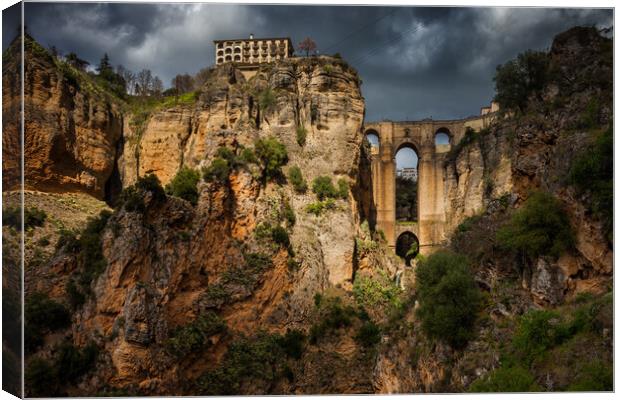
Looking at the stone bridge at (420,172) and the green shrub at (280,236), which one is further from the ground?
the stone bridge at (420,172)

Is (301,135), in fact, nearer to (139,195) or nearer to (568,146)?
(139,195)

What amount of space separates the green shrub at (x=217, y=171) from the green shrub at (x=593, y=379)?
1364 cm

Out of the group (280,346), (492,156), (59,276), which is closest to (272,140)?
(280,346)

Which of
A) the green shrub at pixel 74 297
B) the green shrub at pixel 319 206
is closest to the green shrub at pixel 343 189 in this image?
the green shrub at pixel 319 206

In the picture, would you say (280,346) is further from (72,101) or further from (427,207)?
(427,207)

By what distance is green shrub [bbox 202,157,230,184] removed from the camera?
2005 centimetres

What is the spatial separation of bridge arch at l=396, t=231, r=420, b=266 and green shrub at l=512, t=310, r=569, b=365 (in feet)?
75.5

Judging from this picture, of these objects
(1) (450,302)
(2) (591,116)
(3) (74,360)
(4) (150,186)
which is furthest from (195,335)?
(2) (591,116)

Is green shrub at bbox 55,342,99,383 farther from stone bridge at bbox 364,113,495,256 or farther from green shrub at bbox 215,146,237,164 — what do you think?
stone bridge at bbox 364,113,495,256

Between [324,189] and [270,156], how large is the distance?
244 centimetres

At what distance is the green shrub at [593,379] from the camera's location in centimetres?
920

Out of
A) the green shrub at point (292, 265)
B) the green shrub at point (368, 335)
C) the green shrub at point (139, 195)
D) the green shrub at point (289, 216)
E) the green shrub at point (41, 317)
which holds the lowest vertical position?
the green shrub at point (368, 335)

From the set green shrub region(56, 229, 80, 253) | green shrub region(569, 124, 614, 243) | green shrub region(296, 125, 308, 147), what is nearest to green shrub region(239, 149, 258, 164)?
green shrub region(296, 125, 308, 147)

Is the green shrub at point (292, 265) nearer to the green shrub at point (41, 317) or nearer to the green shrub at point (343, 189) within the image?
the green shrub at point (343, 189)
